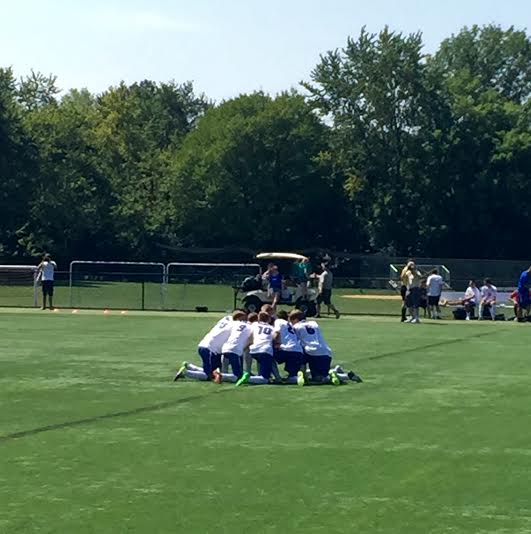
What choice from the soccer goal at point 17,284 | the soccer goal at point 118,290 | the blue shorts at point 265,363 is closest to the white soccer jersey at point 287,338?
the blue shorts at point 265,363

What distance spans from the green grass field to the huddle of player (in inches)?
21.5

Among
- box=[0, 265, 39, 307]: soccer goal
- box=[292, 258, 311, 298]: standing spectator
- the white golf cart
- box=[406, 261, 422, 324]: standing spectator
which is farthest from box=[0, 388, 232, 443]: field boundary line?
box=[0, 265, 39, 307]: soccer goal

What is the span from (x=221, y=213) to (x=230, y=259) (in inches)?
135

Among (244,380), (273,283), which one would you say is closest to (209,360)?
(244,380)

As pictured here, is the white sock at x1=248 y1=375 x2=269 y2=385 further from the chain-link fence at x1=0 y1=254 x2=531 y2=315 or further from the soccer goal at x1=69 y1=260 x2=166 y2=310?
the soccer goal at x1=69 y1=260 x2=166 y2=310

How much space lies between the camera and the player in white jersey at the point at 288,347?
17.6m

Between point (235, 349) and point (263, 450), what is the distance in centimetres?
619

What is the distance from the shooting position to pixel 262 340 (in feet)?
56.9

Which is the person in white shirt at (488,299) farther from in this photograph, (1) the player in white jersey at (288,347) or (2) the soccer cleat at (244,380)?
(2) the soccer cleat at (244,380)

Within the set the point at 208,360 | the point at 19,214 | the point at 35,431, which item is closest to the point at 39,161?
the point at 19,214

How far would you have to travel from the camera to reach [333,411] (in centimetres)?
1420

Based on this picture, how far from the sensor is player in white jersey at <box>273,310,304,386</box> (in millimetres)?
17578

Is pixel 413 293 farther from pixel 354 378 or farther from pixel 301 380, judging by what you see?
pixel 301 380

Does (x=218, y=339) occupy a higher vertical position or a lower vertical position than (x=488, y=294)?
lower
